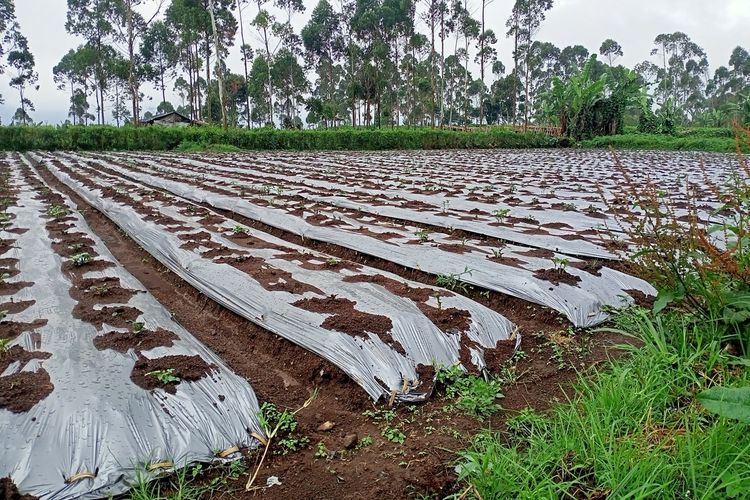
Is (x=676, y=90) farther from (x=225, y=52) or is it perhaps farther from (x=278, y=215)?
(x=278, y=215)

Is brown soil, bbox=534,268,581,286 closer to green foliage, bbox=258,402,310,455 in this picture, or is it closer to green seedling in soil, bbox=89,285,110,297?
green foliage, bbox=258,402,310,455

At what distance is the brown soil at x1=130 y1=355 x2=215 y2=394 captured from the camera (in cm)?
183

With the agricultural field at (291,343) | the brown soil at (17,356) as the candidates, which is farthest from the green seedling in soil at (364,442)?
the brown soil at (17,356)

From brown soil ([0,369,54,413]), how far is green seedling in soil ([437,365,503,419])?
4.90 ft

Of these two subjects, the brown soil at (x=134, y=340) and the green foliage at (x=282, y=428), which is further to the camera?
the brown soil at (x=134, y=340)

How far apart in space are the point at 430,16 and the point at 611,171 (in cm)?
2187

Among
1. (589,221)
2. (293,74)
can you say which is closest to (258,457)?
(589,221)

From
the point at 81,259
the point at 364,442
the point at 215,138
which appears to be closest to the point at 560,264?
the point at 364,442

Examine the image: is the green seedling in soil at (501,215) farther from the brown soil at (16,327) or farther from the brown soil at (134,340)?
the brown soil at (16,327)

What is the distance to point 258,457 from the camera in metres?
1.69

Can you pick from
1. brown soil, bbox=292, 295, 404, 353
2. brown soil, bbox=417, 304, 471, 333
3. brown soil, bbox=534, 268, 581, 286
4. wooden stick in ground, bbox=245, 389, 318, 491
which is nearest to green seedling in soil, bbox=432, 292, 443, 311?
brown soil, bbox=417, 304, 471, 333

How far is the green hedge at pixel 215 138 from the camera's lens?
1755cm

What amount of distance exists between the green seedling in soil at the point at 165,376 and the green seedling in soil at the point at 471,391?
3.49 ft

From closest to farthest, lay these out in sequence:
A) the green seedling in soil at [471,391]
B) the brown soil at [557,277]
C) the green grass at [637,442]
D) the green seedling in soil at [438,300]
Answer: the green grass at [637,442], the green seedling in soil at [471,391], the green seedling in soil at [438,300], the brown soil at [557,277]
